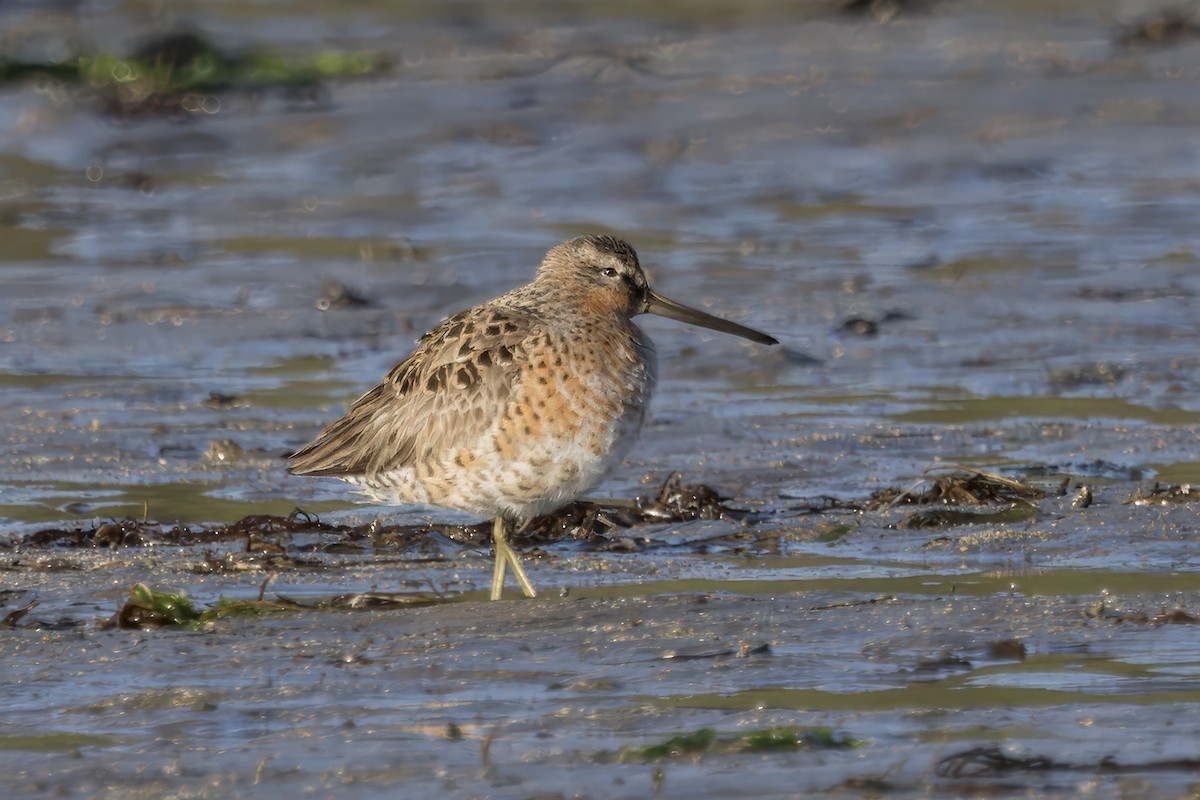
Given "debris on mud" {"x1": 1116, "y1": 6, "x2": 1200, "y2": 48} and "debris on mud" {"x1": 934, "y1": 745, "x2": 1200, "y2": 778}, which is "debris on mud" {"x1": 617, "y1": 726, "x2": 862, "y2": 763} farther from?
"debris on mud" {"x1": 1116, "y1": 6, "x2": 1200, "y2": 48}

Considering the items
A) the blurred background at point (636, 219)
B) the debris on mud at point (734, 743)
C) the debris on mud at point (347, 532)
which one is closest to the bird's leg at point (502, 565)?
the debris on mud at point (347, 532)

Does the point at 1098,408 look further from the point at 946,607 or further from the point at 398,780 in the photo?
the point at 398,780

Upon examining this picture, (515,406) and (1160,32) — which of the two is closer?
(515,406)

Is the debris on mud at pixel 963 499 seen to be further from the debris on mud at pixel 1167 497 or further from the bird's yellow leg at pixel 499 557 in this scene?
the bird's yellow leg at pixel 499 557

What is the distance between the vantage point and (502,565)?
650 centimetres

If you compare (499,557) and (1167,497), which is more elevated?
(499,557)

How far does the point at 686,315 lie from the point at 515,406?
110cm

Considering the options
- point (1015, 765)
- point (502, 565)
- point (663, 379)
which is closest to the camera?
point (1015, 765)

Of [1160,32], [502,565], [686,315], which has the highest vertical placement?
[1160,32]

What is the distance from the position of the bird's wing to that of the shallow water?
1.42ft

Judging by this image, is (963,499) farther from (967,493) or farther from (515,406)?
(515,406)

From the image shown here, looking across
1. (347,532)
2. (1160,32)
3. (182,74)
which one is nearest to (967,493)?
(347,532)

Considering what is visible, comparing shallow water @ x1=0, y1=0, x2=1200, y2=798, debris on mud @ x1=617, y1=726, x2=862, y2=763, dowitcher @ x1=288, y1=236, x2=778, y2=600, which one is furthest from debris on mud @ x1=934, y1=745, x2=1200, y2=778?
dowitcher @ x1=288, y1=236, x2=778, y2=600

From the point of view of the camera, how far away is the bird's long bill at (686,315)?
7.09 m
